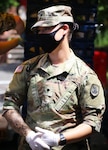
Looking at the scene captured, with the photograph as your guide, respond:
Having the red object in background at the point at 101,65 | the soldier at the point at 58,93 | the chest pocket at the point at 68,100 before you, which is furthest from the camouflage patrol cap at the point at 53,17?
the red object in background at the point at 101,65

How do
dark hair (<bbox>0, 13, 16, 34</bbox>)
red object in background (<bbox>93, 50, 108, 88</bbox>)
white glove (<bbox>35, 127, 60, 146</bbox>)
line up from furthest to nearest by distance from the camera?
1. red object in background (<bbox>93, 50, 108, 88</bbox>)
2. dark hair (<bbox>0, 13, 16, 34</bbox>)
3. white glove (<bbox>35, 127, 60, 146</bbox>)

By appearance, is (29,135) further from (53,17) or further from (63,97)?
(53,17)

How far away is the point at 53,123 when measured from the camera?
9.48 feet

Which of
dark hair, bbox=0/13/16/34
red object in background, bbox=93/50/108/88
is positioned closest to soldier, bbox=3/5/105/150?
dark hair, bbox=0/13/16/34

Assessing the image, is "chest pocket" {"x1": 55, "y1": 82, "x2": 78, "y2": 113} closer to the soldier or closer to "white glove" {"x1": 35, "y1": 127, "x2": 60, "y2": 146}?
the soldier

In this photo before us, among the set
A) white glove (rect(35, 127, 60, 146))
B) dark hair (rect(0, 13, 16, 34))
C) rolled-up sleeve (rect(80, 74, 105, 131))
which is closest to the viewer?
white glove (rect(35, 127, 60, 146))

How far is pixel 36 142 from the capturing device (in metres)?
2.71

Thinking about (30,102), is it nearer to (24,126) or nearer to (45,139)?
(24,126)

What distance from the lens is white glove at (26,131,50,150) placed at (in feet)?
8.84

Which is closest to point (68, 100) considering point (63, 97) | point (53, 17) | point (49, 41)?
point (63, 97)

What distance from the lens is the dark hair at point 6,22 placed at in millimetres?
4902

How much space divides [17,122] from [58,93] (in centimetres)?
35

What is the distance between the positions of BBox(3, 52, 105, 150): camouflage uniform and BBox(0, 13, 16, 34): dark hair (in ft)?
6.71

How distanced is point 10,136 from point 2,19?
5.68ft
